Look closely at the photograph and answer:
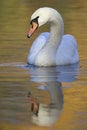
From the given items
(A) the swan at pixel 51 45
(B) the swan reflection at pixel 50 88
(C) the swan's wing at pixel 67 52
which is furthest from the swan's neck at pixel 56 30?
(B) the swan reflection at pixel 50 88

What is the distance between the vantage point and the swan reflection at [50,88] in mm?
8444

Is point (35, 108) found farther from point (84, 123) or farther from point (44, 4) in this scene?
point (44, 4)

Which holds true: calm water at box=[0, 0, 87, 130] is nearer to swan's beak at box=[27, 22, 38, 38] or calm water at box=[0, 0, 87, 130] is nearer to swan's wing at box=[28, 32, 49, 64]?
swan's wing at box=[28, 32, 49, 64]

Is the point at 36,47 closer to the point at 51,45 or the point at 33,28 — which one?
the point at 51,45

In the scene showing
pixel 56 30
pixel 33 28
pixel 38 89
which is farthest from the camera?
pixel 56 30

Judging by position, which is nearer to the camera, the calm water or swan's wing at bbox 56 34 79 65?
the calm water

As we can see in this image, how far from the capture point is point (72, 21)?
63.7 feet

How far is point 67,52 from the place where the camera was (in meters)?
13.8

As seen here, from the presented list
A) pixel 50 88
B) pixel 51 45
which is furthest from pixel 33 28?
pixel 50 88

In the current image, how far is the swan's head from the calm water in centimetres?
70

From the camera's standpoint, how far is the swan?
13289 mm

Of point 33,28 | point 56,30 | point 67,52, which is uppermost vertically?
point 33,28

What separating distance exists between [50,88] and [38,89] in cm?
23

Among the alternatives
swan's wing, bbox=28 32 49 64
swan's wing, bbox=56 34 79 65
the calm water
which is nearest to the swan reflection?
the calm water
